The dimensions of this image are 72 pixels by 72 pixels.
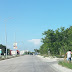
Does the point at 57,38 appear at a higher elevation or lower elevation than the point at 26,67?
higher

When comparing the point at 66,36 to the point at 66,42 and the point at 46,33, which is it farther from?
the point at 46,33

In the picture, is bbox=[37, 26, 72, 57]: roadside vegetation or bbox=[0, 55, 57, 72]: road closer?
bbox=[0, 55, 57, 72]: road

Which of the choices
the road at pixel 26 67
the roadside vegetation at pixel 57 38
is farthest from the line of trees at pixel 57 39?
the road at pixel 26 67

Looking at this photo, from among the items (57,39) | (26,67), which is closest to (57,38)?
(57,39)

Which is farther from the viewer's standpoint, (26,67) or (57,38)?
(57,38)

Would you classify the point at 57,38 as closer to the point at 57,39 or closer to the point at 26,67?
the point at 57,39

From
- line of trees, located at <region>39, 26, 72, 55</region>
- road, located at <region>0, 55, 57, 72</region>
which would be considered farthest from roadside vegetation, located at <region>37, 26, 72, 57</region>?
road, located at <region>0, 55, 57, 72</region>

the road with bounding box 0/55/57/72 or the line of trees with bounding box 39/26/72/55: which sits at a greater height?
the line of trees with bounding box 39/26/72/55

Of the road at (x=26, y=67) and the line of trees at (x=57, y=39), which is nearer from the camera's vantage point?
the road at (x=26, y=67)

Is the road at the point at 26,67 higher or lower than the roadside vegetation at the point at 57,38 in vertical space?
lower

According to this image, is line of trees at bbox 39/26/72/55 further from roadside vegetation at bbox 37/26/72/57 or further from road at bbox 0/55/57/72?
road at bbox 0/55/57/72

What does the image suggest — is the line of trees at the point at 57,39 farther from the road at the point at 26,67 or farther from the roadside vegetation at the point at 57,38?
the road at the point at 26,67

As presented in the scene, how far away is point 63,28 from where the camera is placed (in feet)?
157

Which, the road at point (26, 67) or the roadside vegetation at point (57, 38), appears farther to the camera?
the roadside vegetation at point (57, 38)
